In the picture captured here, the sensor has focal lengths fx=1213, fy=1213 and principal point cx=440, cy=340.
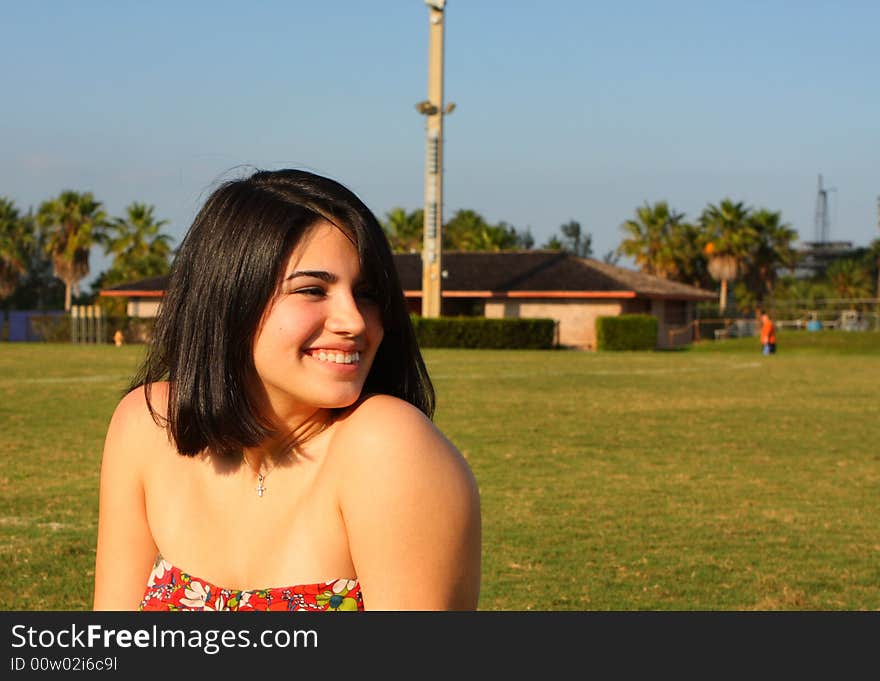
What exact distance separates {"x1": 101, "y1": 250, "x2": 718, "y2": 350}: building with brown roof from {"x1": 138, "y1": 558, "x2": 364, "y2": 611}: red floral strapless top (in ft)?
177

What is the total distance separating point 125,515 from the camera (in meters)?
2.77

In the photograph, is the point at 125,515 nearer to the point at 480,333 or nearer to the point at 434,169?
the point at 480,333

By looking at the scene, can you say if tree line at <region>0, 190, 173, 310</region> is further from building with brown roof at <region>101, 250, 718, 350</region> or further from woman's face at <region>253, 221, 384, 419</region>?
woman's face at <region>253, 221, 384, 419</region>

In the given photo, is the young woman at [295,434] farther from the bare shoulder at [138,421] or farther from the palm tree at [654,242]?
the palm tree at [654,242]

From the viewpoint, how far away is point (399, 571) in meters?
2.21

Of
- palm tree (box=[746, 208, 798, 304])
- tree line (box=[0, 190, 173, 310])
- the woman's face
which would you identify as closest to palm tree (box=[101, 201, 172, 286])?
tree line (box=[0, 190, 173, 310])

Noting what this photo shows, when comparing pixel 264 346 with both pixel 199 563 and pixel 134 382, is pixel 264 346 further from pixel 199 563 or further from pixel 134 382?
pixel 134 382

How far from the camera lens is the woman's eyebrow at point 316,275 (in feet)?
7.76

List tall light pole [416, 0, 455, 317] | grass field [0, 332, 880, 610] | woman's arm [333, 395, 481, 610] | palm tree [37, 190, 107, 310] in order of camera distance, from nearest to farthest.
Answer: woman's arm [333, 395, 481, 610]
grass field [0, 332, 880, 610]
tall light pole [416, 0, 455, 317]
palm tree [37, 190, 107, 310]

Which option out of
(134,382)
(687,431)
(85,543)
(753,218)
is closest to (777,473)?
(687,431)

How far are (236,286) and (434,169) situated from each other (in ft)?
173

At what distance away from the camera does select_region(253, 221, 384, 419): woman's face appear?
2.38 meters

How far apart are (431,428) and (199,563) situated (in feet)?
1.95

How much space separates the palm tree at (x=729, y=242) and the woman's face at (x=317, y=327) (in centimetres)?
8119
